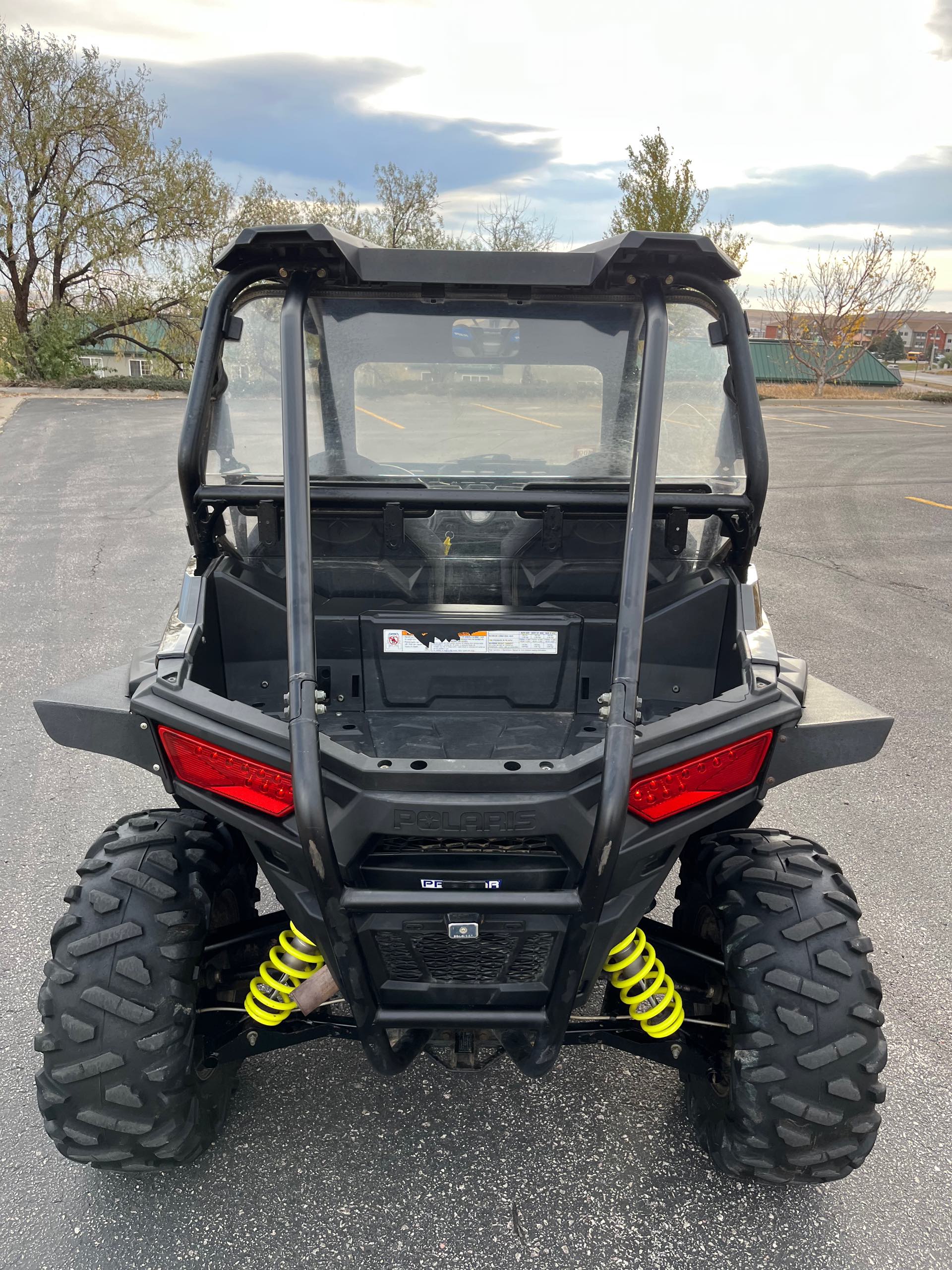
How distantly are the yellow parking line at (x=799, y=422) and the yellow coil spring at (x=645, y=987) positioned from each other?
799 inches

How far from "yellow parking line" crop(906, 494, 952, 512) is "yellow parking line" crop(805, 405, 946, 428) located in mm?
10930

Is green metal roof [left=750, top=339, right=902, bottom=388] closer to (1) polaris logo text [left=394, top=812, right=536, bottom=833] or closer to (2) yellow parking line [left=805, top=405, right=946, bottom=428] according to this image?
(2) yellow parking line [left=805, top=405, right=946, bottom=428]

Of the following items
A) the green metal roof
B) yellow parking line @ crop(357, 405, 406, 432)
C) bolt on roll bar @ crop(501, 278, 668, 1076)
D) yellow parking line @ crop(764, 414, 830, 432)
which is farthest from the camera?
the green metal roof

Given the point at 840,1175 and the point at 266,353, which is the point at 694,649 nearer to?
the point at 840,1175

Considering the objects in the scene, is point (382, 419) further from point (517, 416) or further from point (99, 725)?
point (99, 725)

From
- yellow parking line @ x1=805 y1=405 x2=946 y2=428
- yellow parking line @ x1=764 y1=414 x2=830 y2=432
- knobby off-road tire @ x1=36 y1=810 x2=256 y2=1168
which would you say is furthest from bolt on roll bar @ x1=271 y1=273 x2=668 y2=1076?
yellow parking line @ x1=805 y1=405 x2=946 y2=428

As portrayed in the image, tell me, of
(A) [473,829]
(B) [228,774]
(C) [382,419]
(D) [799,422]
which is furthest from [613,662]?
(D) [799,422]

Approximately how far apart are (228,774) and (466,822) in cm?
52

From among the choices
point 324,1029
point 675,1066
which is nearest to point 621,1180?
point 675,1066

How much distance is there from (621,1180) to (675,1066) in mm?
327

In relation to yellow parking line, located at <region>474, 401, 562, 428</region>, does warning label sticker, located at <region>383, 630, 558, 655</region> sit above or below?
below

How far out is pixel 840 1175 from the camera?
2102mm

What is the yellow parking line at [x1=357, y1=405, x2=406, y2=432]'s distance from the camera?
278 centimetres

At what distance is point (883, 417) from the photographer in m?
24.3
